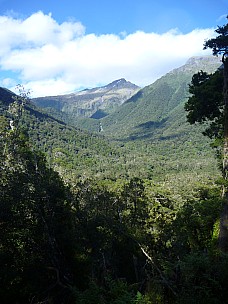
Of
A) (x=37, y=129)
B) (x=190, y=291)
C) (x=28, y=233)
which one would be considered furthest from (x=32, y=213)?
(x=37, y=129)

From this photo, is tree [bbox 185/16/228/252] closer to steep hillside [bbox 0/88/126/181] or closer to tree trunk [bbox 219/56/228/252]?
tree trunk [bbox 219/56/228/252]

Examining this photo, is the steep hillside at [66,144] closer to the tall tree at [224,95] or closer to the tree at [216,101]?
the tree at [216,101]

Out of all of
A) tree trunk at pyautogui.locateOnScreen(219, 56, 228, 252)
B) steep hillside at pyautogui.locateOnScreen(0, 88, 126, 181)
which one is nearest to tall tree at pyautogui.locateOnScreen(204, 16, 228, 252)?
tree trunk at pyautogui.locateOnScreen(219, 56, 228, 252)

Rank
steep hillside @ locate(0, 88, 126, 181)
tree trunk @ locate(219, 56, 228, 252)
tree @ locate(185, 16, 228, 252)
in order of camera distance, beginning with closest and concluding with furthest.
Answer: tree trunk @ locate(219, 56, 228, 252) < tree @ locate(185, 16, 228, 252) < steep hillside @ locate(0, 88, 126, 181)

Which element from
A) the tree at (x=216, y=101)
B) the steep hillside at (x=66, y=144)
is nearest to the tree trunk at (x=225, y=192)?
the tree at (x=216, y=101)

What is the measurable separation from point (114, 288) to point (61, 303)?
15.6 ft

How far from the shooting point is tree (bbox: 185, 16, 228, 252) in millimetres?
9719

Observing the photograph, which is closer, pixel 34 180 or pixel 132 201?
pixel 34 180

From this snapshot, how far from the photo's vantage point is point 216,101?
11.2 metres

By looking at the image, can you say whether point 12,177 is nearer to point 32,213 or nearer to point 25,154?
point 32,213

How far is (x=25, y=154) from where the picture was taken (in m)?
17.2

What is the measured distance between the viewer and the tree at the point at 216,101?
9.72 meters

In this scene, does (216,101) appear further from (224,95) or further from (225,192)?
(225,192)

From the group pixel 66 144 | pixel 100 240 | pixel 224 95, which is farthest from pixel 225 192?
pixel 66 144
